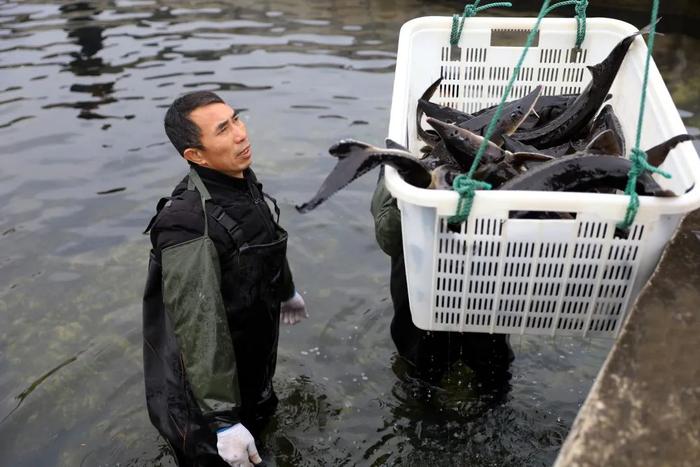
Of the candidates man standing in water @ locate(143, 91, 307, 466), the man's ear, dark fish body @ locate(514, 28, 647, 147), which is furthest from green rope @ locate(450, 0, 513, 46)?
the man's ear

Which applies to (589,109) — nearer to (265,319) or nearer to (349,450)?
(265,319)

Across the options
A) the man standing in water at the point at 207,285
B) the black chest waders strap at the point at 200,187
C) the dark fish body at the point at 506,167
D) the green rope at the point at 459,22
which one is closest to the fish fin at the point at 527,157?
the dark fish body at the point at 506,167

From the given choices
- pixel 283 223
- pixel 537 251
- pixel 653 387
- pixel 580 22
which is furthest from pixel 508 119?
pixel 283 223

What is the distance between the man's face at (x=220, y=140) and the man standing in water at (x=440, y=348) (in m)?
0.85

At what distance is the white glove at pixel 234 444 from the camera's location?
3217 millimetres

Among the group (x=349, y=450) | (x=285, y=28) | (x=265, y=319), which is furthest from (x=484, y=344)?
(x=285, y=28)

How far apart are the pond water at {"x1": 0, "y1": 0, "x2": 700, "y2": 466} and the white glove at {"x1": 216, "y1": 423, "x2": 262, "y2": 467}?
99 centimetres

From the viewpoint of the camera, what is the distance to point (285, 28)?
432 inches

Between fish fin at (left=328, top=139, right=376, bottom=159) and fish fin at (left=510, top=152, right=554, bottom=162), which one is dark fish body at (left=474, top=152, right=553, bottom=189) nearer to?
fish fin at (left=510, top=152, right=554, bottom=162)

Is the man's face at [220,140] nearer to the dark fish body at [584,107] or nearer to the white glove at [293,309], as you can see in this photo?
the white glove at [293,309]

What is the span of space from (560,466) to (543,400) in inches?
103

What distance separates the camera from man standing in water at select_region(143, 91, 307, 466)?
123 inches

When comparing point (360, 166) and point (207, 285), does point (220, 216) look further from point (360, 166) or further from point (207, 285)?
point (360, 166)

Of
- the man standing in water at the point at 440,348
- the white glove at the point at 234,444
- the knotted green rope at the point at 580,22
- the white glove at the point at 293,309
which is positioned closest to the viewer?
the white glove at the point at 234,444
